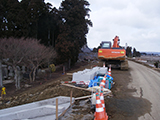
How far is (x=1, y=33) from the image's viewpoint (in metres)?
18.6

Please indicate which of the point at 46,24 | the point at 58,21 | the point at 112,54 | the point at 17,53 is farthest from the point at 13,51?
the point at 46,24

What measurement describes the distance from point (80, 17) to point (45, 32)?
30.5 ft

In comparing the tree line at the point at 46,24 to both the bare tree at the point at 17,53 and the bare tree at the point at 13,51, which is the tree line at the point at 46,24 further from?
the bare tree at the point at 13,51

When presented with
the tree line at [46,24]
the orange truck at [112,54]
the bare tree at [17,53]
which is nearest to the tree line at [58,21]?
the tree line at [46,24]

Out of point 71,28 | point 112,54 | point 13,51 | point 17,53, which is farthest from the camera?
point 71,28

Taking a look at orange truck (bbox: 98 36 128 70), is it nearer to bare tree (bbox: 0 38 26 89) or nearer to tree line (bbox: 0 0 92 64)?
bare tree (bbox: 0 38 26 89)

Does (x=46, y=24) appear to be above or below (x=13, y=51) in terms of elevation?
above

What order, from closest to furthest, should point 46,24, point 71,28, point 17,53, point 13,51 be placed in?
point 13,51
point 17,53
point 71,28
point 46,24

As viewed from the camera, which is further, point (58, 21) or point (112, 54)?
point (58, 21)

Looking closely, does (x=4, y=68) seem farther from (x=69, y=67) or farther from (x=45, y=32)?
(x=45, y=32)

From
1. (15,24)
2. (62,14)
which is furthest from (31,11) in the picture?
(62,14)

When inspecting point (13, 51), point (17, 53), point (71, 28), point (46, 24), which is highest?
point (46, 24)

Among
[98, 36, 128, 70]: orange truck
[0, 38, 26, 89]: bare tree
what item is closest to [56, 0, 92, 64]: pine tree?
[0, 38, 26, 89]: bare tree

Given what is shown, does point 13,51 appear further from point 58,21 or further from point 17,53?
point 58,21
